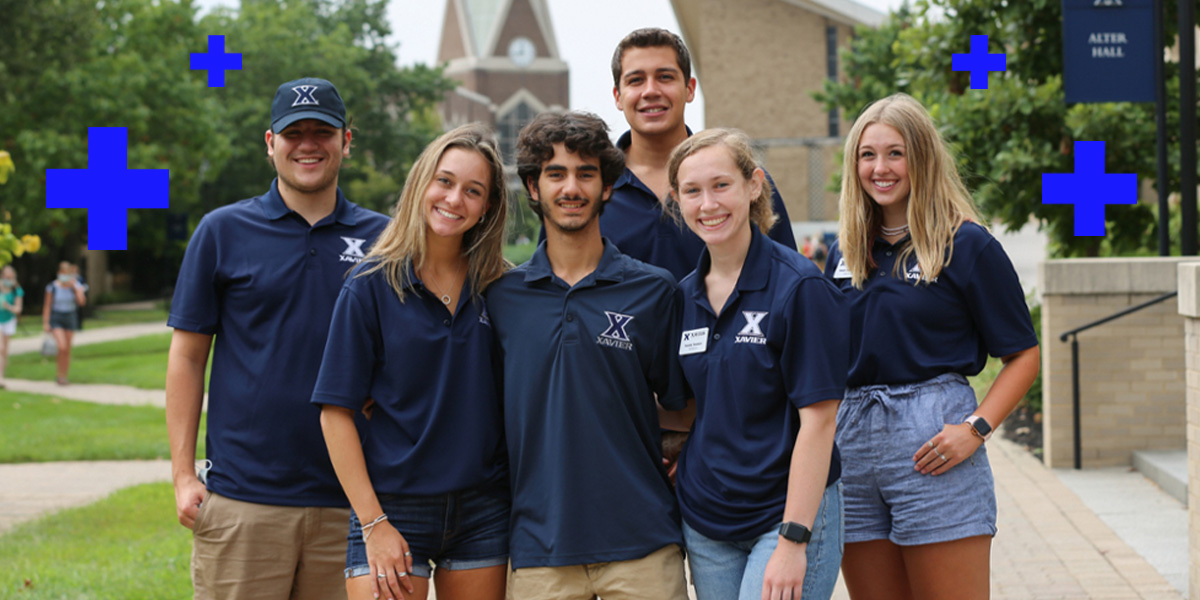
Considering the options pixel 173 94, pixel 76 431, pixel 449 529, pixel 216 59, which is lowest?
pixel 76 431

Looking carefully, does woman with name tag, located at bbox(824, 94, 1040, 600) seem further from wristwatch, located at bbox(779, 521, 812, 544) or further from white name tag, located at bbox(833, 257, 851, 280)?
wristwatch, located at bbox(779, 521, 812, 544)

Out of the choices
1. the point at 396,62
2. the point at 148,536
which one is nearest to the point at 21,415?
the point at 148,536

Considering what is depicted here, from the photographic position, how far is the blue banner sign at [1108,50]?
26.9ft

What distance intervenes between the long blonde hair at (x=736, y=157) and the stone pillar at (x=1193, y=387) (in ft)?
9.24

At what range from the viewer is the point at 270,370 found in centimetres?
333

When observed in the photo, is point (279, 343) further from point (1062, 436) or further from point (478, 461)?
point (1062, 436)

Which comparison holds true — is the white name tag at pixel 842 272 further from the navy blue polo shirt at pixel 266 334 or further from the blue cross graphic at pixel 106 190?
the blue cross graphic at pixel 106 190

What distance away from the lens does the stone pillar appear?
15.9 ft

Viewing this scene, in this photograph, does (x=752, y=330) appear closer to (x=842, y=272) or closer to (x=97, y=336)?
(x=842, y=272)

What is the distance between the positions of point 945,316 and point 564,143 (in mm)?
1201

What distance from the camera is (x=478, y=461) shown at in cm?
295

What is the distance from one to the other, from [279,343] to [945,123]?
8.66 metres

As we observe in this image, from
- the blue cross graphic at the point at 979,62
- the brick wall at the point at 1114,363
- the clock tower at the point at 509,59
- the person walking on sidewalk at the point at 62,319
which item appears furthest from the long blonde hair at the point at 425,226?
the clock tower at the point at 509,59

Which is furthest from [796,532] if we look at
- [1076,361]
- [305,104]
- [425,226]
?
[1076,361]
